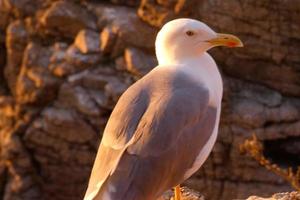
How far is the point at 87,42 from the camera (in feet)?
37.3

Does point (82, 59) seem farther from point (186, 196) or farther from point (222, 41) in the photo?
point (222, 41)

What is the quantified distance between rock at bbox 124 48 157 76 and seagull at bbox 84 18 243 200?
21.9 ft

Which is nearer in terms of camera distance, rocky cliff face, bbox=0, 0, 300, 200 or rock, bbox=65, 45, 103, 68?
rocky cliff face, bbox=0, 0, 300, 200

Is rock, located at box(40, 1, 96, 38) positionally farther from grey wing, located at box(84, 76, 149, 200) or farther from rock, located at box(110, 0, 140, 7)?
grey wing, located at box(84, 76, 149, 200)

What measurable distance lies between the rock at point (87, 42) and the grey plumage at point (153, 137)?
7.52m

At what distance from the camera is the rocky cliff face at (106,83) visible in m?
10.5

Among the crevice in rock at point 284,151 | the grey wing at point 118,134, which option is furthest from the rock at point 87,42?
the grey wing at point 118,134

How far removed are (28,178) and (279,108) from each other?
410 cm

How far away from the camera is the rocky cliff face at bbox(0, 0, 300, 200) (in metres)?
10.5

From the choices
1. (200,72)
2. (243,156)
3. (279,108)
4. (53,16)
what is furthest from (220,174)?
(200,72)

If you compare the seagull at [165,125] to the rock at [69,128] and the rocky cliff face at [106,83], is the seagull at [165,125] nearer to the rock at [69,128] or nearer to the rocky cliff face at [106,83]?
the rocky cliff face at [106,83]

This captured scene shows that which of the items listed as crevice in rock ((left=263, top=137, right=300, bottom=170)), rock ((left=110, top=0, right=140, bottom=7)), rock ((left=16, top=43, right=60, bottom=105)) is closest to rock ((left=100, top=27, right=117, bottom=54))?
rock ((left=110, top=0, right=140, bottom=7))

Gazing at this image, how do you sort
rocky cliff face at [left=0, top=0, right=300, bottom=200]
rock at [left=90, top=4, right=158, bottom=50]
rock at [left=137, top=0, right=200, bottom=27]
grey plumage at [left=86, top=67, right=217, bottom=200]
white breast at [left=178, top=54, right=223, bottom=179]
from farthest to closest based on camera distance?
rock at [left=90, top=4, right=158, bottom=50] → rock at [left=137, top=0, right=200, bottom=27] → rocky cliff face at [left=0, top=0, right=300, bottom=200] → white breast at [left=178, top=54, right=223, bottom=179] → grey plumage at [left=86, top=67, right=217, bottom=200]

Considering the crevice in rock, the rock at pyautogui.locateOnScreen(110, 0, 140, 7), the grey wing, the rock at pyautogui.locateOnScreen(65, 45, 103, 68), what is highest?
the grey wing
